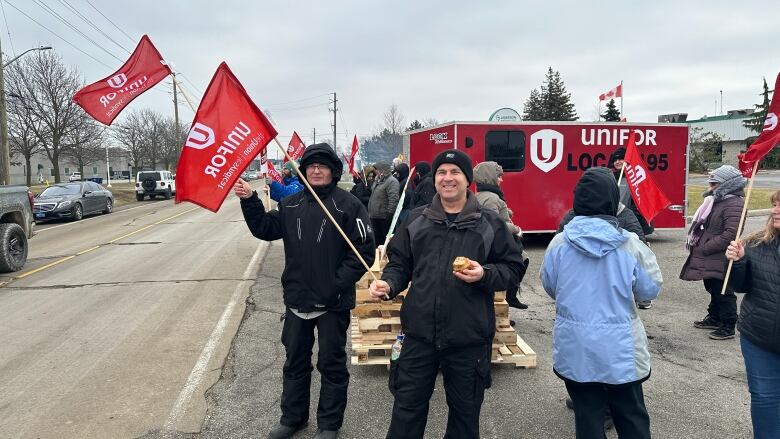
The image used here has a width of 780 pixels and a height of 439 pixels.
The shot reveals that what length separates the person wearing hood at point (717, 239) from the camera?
5.31 m

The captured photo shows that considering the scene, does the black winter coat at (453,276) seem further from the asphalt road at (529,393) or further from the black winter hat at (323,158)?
the asphalt road at (529,393)

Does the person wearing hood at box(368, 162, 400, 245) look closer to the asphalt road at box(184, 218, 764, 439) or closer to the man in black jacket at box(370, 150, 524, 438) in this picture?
Result: the asphalt road at box(184, 218, 764, 439)

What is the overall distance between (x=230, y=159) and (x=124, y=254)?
30.7 feet

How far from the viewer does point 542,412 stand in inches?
157

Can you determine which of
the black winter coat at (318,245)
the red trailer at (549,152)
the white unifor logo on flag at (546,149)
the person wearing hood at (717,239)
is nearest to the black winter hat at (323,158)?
the black winter coat at (318,245)

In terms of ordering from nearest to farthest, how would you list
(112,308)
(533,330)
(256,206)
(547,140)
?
(256,206) < (533,330) < (112,308) < (547,140)

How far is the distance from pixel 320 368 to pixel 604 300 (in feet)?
6.18

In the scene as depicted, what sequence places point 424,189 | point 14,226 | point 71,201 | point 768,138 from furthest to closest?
point 71,201, point 14,226, point 424,189, point 768,138

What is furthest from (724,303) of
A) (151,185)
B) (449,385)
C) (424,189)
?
(151,185)

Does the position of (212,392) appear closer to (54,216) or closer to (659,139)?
(659,139)

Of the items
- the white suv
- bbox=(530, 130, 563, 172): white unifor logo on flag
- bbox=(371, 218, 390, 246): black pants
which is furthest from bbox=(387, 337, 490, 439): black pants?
the white suv

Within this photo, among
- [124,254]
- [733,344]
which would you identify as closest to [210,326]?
[733,344]

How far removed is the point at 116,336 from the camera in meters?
5.93

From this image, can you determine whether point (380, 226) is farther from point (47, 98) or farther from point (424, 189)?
point (47, 98)
